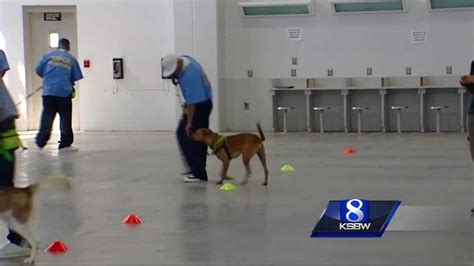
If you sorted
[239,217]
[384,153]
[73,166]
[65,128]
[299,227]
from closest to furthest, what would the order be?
[299,227], [239,217], [73,166], [384,153], [65,128]

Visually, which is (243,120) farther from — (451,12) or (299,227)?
(299,227)

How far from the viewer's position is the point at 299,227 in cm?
621

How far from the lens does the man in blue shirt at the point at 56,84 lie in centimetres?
1235

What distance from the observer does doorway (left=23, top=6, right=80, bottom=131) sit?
17688mm

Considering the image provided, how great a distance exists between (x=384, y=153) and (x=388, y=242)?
6293 millimetres

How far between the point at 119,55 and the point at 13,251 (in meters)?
12.4

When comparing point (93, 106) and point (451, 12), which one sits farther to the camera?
point (93, 106)

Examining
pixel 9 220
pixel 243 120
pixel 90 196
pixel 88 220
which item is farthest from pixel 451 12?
pixel 9 220

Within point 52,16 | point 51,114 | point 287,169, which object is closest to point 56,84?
point 51,114

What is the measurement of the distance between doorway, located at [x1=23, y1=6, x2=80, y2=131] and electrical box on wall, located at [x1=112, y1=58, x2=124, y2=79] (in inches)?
40.6

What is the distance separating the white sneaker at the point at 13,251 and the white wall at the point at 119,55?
39.3 feet

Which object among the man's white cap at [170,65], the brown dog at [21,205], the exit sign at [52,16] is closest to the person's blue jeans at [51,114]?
the man's white cap at [170,65]

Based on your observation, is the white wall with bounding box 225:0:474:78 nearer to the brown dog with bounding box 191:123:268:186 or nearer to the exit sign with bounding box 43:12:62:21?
the exit sign with bounding box 43:12:62:21

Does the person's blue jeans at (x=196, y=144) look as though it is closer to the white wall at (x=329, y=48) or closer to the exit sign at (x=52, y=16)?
the white wall at (x=329, y=48)
